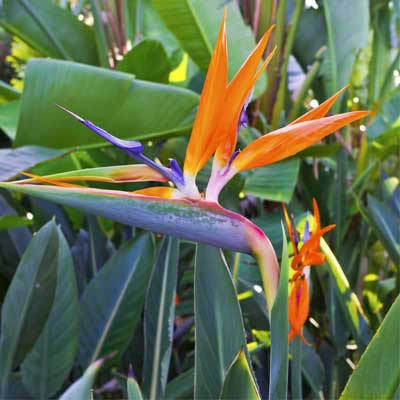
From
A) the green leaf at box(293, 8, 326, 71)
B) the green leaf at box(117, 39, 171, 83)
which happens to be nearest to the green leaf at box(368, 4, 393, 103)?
the green leaf at box(293, 8, 326, 71)

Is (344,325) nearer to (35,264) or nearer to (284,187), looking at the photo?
(284,187)

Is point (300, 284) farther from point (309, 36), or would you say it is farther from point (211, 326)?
point (309, 36)

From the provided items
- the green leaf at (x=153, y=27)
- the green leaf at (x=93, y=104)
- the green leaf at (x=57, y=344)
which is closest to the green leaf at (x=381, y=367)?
the green leaf at (x=57, y=344)

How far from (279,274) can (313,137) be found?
8 cm

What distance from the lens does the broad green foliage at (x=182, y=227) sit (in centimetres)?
36

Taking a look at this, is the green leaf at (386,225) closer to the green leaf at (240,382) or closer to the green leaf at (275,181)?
the green leaf at (275,181)

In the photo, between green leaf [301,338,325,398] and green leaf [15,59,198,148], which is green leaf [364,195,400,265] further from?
green leaf [15,59,198,148]

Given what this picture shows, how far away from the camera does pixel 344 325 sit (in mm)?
865

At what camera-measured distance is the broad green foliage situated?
364mm

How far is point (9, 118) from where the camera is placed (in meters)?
0.94

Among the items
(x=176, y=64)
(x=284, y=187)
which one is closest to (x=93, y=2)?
(x=176, y=64)

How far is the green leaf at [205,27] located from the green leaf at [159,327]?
416 mm

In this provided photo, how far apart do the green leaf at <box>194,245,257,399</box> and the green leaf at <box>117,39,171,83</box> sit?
558 mm

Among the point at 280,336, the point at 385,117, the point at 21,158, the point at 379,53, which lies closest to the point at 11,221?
the point at 21,158
